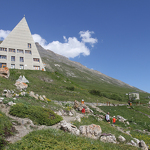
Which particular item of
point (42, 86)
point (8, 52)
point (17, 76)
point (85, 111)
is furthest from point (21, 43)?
point (85, 111)

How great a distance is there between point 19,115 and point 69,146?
7408 mm

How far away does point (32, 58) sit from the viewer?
62.0m

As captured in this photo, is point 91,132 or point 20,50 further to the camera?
point 20,50

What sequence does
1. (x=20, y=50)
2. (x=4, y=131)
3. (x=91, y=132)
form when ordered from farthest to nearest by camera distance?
(x=20, y=50) → (x=91, y=132) → (x=4, y=131)

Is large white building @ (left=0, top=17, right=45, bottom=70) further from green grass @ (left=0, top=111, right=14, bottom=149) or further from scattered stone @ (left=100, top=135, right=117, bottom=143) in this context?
scattered stone @ (left=100, top=135, right=117, bottom=143)

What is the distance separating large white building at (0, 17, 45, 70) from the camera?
58.0m

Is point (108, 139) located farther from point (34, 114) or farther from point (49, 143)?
point (34, 114)

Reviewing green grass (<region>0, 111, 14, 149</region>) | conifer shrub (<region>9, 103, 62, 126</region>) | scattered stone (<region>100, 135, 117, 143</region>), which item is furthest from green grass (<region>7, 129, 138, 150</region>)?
conifer shrub (<region>9, 103, 62, 126</region>)

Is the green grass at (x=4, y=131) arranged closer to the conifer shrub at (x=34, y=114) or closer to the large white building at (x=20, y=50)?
the conifer shrub at (x=34, y=114)

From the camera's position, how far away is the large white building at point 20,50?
5803 cm

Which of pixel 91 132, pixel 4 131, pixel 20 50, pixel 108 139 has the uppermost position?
pixel 20 50

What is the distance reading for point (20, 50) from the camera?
60.8 metres

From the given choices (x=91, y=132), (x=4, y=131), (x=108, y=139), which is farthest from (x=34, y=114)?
(x=108, y=139)

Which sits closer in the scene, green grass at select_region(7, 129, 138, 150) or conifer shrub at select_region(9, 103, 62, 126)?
green grass at select_region(7, 129, 138, 150)
